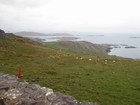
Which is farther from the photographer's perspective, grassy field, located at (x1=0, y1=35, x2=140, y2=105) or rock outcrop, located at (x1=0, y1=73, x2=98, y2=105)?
grassy field, located at (x1=0, y1=35, x2=140, y2=105)

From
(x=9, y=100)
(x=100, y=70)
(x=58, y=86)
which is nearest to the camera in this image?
(x=9, y=100)

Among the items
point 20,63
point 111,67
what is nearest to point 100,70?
point 111,67

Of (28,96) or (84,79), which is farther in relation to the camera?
(84,79)

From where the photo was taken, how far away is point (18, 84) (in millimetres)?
18672

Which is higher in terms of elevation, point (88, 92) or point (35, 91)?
point (35, 91)

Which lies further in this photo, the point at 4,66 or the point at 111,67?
the point at 111,67

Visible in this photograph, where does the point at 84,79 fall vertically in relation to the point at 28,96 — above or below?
below

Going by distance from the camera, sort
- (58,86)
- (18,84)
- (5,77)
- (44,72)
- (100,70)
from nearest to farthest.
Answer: (18,84) < (5,77) < (58,86) < (44,72) < (100,70)

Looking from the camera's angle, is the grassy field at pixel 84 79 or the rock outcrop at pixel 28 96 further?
the grassy field at pixel 84 79

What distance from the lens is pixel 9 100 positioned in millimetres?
16734

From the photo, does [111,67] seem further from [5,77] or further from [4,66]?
[5,77]

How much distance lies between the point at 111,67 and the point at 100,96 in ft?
50.9

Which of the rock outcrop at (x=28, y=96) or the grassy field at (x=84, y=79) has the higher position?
the rock outcrop at (x=28, y=96)

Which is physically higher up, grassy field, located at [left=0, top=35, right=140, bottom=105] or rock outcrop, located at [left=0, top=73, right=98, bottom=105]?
rock outcrop, located at [left=0, top=73, right=98, bottom=105]
